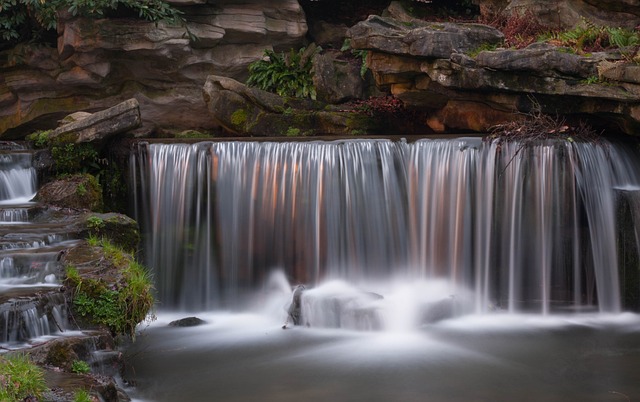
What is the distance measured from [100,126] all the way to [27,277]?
4.04 metres

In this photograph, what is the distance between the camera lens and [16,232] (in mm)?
9156

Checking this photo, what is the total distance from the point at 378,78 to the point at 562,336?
224 inches

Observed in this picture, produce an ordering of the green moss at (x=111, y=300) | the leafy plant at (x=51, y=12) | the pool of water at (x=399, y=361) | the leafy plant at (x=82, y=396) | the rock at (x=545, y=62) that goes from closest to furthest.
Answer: the leafy plant at (x=82, y=396) → the pool of water at (x=399, y=361) → the green moss at (x=111, y=300) → the rock at (x=545, y=62) → the leafy plant at (x=51, y=12)

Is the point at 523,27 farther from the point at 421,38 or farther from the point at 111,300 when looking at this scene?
the point at 111,300

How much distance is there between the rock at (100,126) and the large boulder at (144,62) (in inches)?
148


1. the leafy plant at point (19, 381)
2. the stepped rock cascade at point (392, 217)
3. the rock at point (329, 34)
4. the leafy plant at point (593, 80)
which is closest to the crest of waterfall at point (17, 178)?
the stepped rock cascade at point (392, 217)

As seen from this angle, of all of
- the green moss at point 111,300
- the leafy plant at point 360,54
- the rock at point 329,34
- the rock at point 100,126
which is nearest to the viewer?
the green moss at point 111,300

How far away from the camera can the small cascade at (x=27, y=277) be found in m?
6.88

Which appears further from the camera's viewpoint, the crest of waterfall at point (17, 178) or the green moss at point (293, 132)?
the green moss at point (293, 132)

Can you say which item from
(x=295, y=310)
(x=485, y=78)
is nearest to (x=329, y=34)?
(x=485, y=78)

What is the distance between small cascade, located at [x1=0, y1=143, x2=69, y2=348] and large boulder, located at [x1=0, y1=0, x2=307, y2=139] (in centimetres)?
514

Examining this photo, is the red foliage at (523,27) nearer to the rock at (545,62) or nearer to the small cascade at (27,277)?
the rock at (545,62)

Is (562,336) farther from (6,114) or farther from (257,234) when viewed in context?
(6,114)

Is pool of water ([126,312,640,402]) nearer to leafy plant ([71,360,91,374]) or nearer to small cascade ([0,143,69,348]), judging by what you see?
leafy plant ([71,360,91,374])
